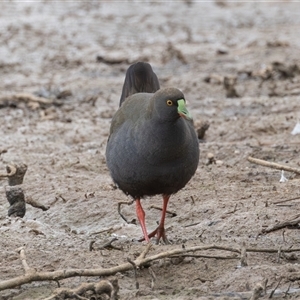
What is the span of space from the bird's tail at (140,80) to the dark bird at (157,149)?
37.3 inches

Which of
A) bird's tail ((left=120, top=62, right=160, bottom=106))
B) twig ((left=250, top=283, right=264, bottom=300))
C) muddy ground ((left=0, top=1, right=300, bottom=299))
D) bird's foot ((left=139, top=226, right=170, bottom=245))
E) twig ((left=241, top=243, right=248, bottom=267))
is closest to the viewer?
twig ((left=250, top=283, right=264, bottom=300))

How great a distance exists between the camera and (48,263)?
17.6 feet

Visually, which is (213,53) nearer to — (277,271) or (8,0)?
(8,0)

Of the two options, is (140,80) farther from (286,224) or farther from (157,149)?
(286,224)

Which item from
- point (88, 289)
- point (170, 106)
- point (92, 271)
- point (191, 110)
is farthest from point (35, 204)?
point (191, 110)

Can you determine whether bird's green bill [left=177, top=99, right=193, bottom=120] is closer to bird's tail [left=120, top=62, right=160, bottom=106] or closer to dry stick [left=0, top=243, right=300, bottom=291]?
dry stick [left=0, top=243, right=300, bottom=291]

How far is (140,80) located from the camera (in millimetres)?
→ 7297

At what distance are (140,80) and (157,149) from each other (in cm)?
144

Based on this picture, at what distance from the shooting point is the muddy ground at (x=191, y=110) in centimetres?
529

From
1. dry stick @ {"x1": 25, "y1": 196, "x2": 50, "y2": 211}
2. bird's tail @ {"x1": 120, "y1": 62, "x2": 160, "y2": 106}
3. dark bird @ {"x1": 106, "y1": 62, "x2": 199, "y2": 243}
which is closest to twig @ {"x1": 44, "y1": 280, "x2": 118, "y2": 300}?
dark bird @ {"x1": 106, "y1": 62, "x2": 199, "y2": 243}

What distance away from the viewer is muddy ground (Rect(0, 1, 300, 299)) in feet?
17.4

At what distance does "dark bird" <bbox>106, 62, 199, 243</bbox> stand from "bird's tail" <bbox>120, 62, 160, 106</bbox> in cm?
95

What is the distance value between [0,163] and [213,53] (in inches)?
295

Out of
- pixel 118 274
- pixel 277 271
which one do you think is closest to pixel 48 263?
pixel 118 274
